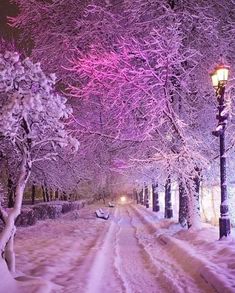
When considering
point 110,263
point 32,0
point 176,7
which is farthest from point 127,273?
point 32,0

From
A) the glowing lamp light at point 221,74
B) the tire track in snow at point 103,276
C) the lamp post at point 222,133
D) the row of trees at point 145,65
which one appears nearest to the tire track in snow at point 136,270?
the tire track in snow at point 103,276

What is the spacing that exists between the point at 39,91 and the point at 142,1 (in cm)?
863

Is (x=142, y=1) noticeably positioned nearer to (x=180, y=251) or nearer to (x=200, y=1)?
(x=200, y=1)

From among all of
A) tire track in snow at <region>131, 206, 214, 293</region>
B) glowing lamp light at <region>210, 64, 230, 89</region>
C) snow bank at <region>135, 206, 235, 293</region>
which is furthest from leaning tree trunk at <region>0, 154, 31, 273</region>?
glowing lamp light at <region>210, 64, 230, 89</region>

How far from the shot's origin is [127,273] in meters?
10.8

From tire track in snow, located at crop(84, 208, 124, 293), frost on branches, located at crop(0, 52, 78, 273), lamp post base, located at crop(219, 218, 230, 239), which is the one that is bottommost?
tire track in snow, located at crop(84, 208, 124, 293)

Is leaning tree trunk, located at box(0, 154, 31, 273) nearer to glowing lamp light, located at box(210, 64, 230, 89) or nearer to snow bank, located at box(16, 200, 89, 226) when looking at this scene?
glowing lamp light, located at box(210, 64, 230, 89)

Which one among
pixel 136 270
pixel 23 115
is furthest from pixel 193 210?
pixel 23 115

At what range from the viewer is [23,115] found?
28.6 ft

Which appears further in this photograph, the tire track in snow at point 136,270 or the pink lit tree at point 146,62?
the pink lit tree at point 146,62

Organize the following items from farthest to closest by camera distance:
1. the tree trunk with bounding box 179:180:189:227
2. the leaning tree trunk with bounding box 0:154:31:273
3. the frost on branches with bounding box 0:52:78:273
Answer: the tree trunk with bounding box 179:180:189:227 → the leaning tree trunk with bounding box 0:154:31:273 → the frost on branches with bounding box 0:52:78:273

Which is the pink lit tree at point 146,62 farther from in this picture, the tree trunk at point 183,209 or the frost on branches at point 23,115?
the frost on branches at point 23,115

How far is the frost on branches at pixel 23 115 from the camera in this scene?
8.52 m

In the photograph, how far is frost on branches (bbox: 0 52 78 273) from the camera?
852 cm
